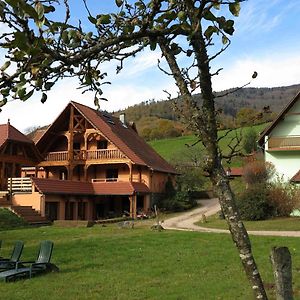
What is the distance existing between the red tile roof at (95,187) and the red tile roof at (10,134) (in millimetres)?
4954

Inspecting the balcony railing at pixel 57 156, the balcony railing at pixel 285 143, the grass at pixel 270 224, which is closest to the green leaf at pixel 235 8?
the grass at pixel 270 224

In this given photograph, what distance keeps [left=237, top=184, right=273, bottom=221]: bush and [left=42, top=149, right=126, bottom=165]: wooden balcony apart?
36.8 feet

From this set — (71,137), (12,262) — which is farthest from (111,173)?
(12,262)

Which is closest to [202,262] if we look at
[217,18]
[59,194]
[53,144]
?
[217,18]

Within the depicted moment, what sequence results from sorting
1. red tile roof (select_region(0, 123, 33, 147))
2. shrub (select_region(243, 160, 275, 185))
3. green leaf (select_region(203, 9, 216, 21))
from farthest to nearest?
red tile roof (select_region(0, 123, 33, 147)) → shrub (select_region(243, 160, 275, 185)) → green leaf (select_region(203, 9, 216, 21))

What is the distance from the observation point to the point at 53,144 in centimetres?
4275

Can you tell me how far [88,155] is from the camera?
132 ft

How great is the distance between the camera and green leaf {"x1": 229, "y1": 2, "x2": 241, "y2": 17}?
2.97 metres

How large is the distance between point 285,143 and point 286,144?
0.11 metres

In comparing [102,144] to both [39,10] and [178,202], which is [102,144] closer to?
[178,202]

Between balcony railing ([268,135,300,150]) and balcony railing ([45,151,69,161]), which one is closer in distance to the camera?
balcony railing ([268,135,300,150])

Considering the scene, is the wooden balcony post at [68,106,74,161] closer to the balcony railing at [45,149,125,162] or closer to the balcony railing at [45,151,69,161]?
the balcony railing at [45,149,125,162]

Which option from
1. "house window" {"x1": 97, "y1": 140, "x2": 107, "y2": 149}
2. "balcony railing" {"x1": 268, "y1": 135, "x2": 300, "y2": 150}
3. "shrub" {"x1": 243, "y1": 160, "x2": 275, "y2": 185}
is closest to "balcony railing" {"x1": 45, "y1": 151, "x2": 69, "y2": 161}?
"house window" {"x1": 97, "y1": 140, "x2": 107, "y2": 149}

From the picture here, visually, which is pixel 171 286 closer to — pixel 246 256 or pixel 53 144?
pixel 246 256
